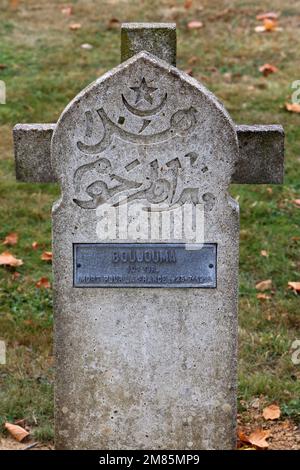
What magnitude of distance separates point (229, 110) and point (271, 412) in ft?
13.0

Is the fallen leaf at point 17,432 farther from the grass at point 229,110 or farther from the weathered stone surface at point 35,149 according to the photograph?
the weathered stone surface at point 35,149

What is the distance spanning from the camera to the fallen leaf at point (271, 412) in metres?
4.80

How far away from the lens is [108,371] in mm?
4094

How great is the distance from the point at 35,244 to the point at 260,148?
2.75 metres

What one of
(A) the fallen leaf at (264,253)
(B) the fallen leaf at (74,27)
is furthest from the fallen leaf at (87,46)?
(A) the fallen leaf at (264,253)

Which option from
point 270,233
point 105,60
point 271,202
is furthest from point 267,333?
point 105,60

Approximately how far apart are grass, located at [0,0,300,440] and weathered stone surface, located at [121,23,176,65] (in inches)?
70.6

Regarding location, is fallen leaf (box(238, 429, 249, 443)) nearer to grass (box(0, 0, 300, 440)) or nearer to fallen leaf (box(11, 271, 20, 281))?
grass (box(0, 0, 300, 440))

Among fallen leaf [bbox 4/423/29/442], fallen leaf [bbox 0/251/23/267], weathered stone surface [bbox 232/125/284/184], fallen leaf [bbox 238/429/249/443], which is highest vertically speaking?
weathered stone surface [bbox 232/125/284/184]

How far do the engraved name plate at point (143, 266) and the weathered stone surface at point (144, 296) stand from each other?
0.11 ft

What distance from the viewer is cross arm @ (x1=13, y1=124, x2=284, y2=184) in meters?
4.14

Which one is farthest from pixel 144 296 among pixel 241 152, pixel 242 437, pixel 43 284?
pixel 43 284

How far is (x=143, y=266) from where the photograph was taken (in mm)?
3988

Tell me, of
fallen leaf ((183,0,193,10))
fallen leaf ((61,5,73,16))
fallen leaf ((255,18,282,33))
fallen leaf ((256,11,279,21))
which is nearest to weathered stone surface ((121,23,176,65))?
fallen leaf ((255,18,282,33))
